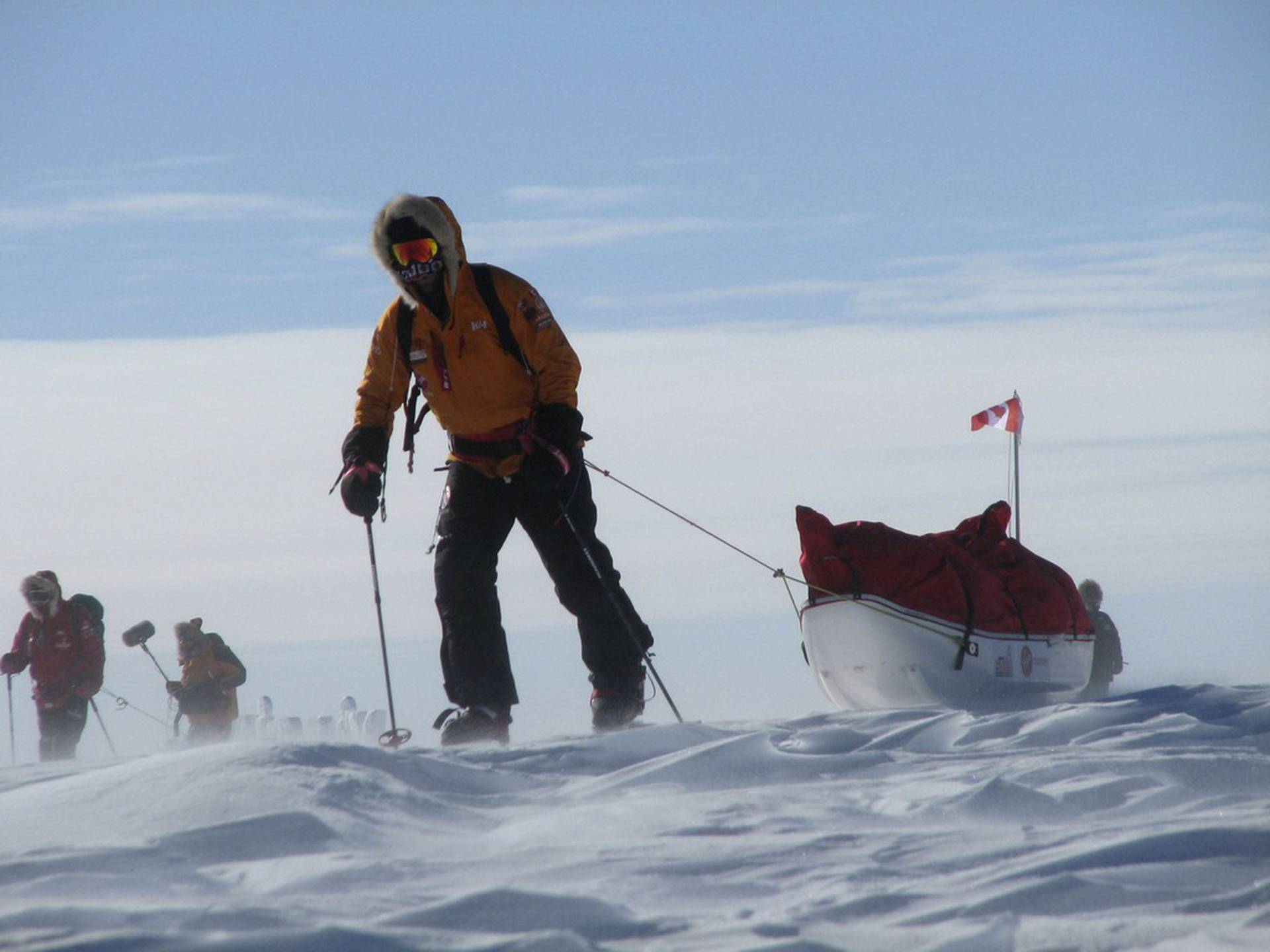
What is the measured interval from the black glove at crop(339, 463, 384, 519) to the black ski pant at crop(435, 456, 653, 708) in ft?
0.94

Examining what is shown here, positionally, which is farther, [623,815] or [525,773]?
[525,773]

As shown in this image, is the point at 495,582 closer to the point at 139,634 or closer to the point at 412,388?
the point at 412,388

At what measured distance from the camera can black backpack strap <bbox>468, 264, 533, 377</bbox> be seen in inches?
214

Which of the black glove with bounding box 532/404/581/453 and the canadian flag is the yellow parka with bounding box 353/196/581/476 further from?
the canadian flag

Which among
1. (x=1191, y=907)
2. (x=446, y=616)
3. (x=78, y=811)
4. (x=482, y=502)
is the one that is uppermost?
(x=482, y=502)

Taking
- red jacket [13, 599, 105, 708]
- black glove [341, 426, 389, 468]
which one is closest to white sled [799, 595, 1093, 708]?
black glove [341, 426, 389, 468]

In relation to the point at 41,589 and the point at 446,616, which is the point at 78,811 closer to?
the point at 446,616

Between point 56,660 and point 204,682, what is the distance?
5.66ft

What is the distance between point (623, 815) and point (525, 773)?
2.64ft

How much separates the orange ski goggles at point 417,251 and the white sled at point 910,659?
2167 millimetres

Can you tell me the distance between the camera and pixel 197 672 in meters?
12.4

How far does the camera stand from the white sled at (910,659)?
602 centimetres

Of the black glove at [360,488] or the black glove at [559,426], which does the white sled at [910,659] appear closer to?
the black glove at [559,426]

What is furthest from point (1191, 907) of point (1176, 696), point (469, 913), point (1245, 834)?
point (1176, 696)
